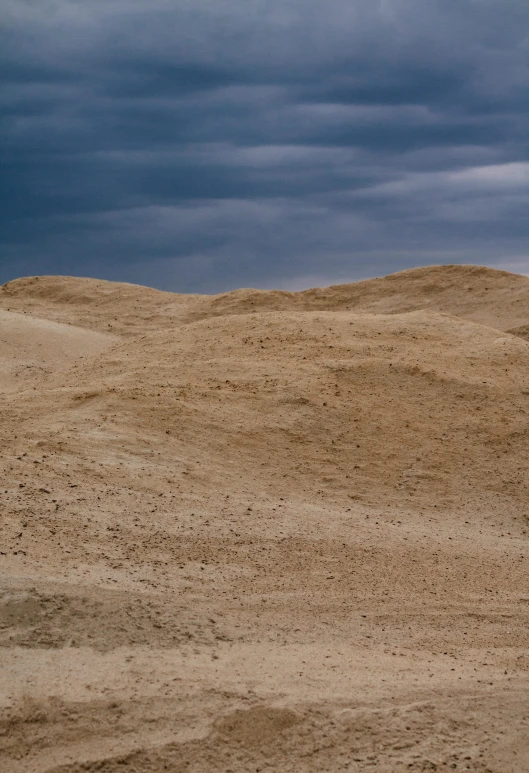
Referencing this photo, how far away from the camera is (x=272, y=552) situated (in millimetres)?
7633

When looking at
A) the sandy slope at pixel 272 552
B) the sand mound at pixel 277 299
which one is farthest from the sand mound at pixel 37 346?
the sandy slope at pixel 272 552

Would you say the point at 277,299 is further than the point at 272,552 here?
Yes

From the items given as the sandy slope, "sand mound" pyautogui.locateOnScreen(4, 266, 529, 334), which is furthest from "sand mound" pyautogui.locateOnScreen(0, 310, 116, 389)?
the sandy slope

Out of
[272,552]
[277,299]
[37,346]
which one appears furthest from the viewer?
[277,299]

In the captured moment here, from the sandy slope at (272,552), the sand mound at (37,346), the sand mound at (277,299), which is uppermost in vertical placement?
the sand mound at (277,299)

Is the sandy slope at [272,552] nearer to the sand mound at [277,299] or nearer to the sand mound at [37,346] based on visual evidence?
the sand mound at [37,346]

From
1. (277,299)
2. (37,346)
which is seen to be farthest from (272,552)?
(277,299)

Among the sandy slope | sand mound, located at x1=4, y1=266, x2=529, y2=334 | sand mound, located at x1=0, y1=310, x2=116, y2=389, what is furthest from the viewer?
sand mound, located at x1=4, y1=266, x2=529, y2=334

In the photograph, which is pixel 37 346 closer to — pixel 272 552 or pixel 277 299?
pixel 277 299

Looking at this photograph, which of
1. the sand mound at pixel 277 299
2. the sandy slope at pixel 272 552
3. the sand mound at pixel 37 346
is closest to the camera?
the sandy slope at pixel 272 552

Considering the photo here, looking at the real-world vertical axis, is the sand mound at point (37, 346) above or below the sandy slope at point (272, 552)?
above

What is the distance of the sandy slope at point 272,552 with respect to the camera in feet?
16.4

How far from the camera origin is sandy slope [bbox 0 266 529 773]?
16.4 ft

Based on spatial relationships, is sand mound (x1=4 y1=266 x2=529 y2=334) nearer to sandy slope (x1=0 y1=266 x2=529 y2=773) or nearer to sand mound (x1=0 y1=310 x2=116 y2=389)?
sand mound (x1=0 y1=310 x2=116 y2=389)
